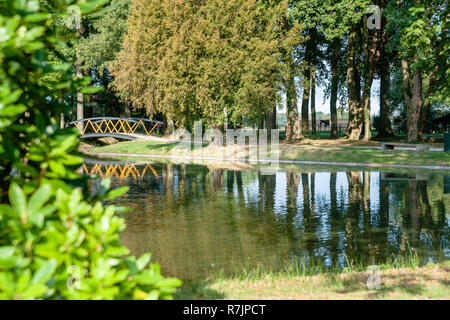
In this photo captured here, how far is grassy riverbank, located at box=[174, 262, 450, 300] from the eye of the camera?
18.2ft

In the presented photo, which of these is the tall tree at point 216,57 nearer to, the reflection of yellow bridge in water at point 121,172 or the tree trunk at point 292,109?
the tree trunk at point 292,109

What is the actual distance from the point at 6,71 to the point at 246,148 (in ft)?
107

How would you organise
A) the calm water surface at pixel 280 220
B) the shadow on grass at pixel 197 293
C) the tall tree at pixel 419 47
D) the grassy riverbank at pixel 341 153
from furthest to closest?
the grassy riverbank at pixel 341 153, the calm water surface at pixel 280 220, the tall tree at pixel 419 47, the shadow on grass at pixel 197 293

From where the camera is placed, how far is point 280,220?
12.7 metres

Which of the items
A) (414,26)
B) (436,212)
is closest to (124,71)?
(436,212)

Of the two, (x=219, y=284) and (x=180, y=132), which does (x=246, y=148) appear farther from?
(x=219, y=284)

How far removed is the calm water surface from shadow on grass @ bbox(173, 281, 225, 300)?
4.64ft

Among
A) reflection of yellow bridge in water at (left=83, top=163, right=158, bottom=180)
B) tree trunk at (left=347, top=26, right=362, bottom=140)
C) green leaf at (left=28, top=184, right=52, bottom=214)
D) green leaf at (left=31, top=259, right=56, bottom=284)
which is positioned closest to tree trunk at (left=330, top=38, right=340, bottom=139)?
tree trunk at (left=347, top=26, right=362, bottom=140)

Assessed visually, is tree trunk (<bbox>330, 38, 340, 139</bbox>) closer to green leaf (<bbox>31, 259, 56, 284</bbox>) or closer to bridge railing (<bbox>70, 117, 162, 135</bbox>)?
bridge railing (<bbox>70, 117, 162, 135</bbox>)

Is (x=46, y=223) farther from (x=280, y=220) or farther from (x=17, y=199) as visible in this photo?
(x=280, y=220)

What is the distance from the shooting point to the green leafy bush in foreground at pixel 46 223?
2.33m

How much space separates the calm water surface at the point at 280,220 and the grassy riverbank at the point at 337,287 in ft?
4.90

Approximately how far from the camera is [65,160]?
2.65 metres

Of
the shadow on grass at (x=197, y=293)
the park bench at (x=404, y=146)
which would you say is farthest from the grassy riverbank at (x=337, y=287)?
the park bench at (x=404, y=146)
